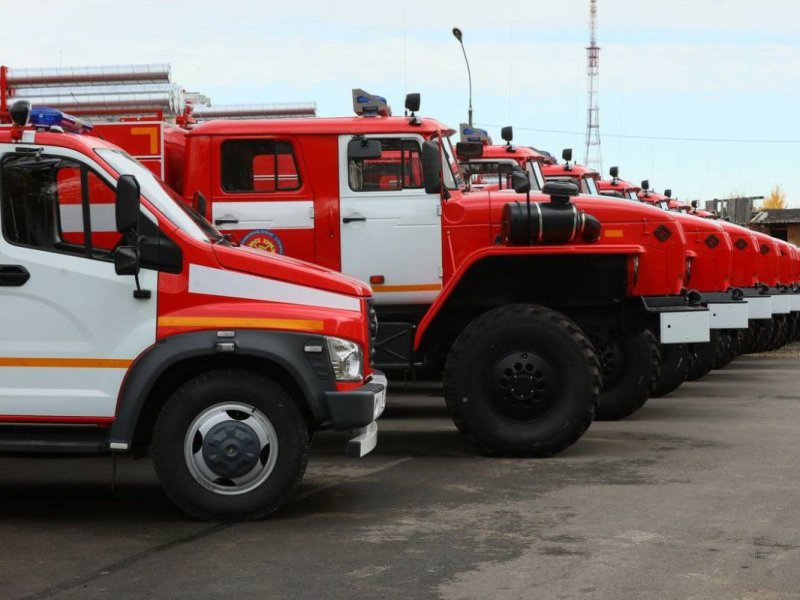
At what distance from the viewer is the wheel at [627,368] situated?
40.8 feet

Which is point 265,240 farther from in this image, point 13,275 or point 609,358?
point 13,275

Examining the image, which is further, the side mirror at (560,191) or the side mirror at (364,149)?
the side mirror at (364,149)

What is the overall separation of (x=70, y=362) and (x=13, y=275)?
1.93ft

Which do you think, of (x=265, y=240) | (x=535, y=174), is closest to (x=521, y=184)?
(x=265, y=240)

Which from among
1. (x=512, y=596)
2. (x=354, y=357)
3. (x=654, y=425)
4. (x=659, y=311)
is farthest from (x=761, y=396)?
(x=512, y=596)

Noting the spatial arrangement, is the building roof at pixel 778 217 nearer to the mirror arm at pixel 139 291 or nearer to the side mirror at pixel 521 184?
the side mirror at pixel 521 184

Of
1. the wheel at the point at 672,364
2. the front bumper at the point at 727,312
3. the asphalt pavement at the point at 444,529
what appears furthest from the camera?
the wheel at the point at 672,364

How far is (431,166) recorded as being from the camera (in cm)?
1116

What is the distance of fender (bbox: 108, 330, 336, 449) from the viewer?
7.61 m

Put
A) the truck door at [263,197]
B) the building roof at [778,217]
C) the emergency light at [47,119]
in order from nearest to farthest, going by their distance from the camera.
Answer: the emergency light at [47,119]
the truck door at [263,197]
the building roof at [778,217]

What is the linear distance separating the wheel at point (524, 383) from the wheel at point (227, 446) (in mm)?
2859

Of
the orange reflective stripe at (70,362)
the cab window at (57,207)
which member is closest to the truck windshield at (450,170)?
the cab window at (57,207)

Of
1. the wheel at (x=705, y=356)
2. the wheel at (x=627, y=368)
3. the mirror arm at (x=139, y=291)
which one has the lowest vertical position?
the wheel at (x=705, y=356)

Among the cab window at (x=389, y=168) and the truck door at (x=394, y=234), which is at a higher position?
the cab window at (x=389, y=168)
